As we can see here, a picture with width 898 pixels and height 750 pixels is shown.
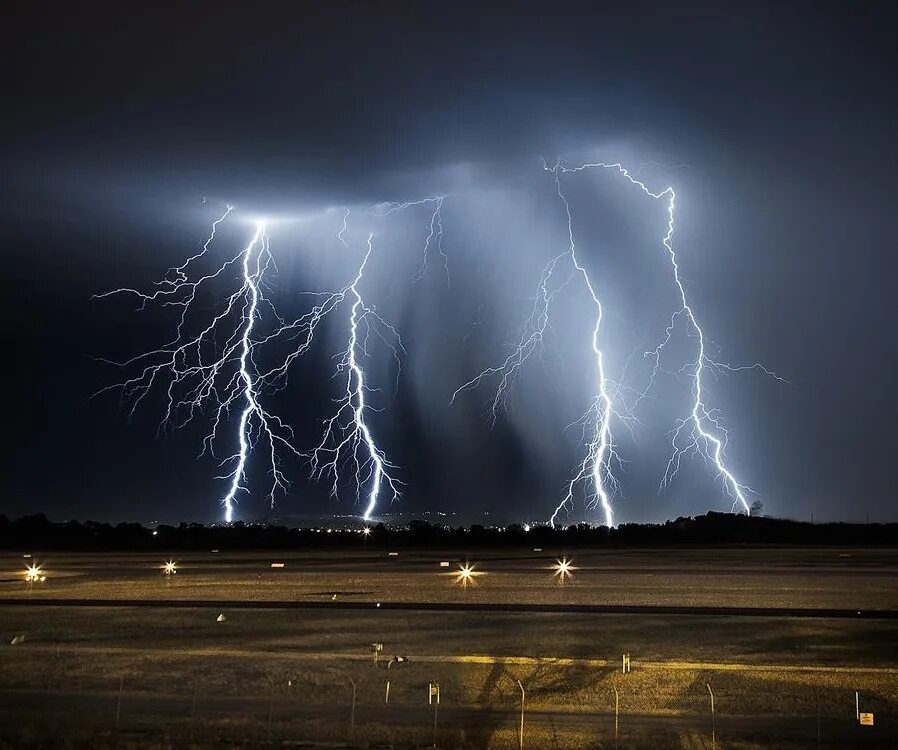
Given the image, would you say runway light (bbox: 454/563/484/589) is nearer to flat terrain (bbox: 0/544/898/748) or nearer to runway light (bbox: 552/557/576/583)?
flat terrain (bbox: 0/544/898/748)

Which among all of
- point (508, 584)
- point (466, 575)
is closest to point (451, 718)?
point (508, 584)

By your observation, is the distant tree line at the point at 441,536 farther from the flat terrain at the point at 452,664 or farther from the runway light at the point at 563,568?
the flat terrain at the point at 452,664

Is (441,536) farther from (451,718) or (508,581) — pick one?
(451,718)

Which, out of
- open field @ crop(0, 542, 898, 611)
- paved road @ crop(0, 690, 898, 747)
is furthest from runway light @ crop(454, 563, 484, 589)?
paved road @ crop(0, 690, 898, 747)

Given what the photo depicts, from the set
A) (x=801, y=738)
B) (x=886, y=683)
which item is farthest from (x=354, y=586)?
(x=801, y=738)

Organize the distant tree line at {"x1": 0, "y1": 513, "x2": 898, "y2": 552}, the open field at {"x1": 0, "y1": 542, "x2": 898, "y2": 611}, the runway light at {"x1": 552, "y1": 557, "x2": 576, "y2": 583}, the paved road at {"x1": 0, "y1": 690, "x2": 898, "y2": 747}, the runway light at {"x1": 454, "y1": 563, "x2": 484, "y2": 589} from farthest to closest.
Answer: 1. the distant tree line at {"x1": 0, "y1": 513, "x2": 898, "y2": 552}
2. the runway light at {"x1": 552, "y1": 557, "x2": 576, "y2": 583}
3. the runway light at {"x1": 454, "y1": 563, "x2": 484, "y2": 589}
4. the open field at {"x1": 0, "y1": 542, "x2": 898, "y2": 611}
5. the paved road at {"x1": 0, "y1": 690, "x2": 898, "y2": 747}

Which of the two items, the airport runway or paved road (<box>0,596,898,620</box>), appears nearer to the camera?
paved road (<box>0,596,898,620</box>)

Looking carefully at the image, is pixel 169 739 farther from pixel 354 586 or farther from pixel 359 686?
pixel 354 586
